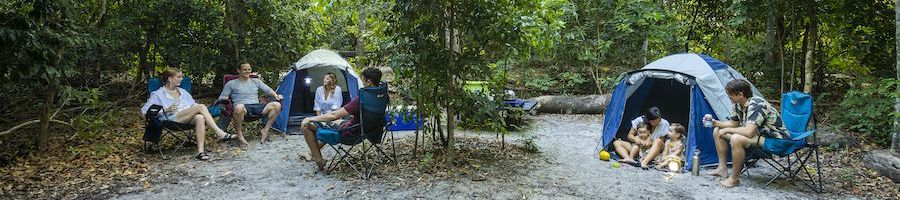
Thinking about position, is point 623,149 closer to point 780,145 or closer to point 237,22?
point 780,145

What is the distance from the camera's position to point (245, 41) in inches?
314

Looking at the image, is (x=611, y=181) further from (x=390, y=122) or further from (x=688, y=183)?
(x=390, y=122)

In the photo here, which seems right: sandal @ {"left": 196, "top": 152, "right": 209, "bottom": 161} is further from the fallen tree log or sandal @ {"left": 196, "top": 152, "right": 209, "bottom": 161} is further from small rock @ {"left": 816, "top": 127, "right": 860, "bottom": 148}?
small rock @ {"left": 816, "top": 127, "right": 860, "bottom": 148}

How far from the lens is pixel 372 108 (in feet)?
13.1

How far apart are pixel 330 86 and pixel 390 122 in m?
1.91

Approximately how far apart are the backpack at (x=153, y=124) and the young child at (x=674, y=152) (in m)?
4.28

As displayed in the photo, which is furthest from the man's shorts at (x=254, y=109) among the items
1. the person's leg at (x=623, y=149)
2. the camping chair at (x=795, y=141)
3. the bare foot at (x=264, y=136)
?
the camping chair at (x=795, y=141)

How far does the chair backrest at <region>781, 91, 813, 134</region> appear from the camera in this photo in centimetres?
394

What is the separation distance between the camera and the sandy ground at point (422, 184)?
3543 mm

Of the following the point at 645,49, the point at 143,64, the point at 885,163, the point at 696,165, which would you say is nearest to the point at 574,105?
the point at 645,49

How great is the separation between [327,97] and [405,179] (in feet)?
8.23

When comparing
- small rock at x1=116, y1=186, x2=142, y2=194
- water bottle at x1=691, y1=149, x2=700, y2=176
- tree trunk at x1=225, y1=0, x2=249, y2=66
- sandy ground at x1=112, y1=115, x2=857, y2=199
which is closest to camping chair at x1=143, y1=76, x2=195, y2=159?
sandy ground at x1=112, y1=115, x2=857, y2=199

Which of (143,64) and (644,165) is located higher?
(143,64)

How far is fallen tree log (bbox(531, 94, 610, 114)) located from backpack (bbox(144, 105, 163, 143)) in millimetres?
5806
